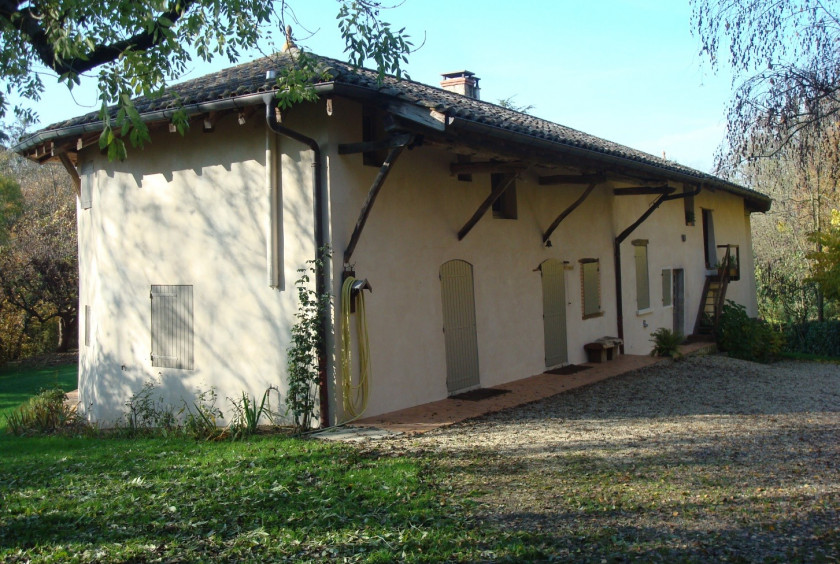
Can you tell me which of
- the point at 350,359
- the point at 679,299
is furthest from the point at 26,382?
the point at 679,299

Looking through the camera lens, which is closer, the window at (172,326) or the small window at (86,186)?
the window at (172,326)

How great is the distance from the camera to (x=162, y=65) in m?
5.65

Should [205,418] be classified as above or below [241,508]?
above

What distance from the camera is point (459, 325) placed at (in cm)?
1020

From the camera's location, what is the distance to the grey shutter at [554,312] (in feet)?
40.6

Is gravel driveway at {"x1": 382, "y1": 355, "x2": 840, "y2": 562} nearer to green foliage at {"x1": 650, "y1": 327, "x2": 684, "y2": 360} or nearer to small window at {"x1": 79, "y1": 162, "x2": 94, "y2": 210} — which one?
green foliage at {"x1": 650, "y1": 327, "x2": 684, "y2": 360}

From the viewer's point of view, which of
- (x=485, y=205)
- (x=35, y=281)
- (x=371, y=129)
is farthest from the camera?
(x=35, y=281)

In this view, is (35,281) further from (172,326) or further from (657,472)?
(657,472)

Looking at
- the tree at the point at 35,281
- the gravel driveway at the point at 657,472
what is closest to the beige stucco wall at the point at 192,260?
the gravel driveway at the point at 657,472

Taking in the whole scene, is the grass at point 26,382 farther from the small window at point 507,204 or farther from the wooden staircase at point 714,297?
the wooden staircase at point 714,297

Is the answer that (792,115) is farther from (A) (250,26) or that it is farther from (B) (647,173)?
(B) (647,173)

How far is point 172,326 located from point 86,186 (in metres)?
2.75

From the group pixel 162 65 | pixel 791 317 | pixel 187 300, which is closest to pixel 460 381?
pixel 187 300

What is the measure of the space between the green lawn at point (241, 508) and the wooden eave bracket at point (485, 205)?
3.97 meters
